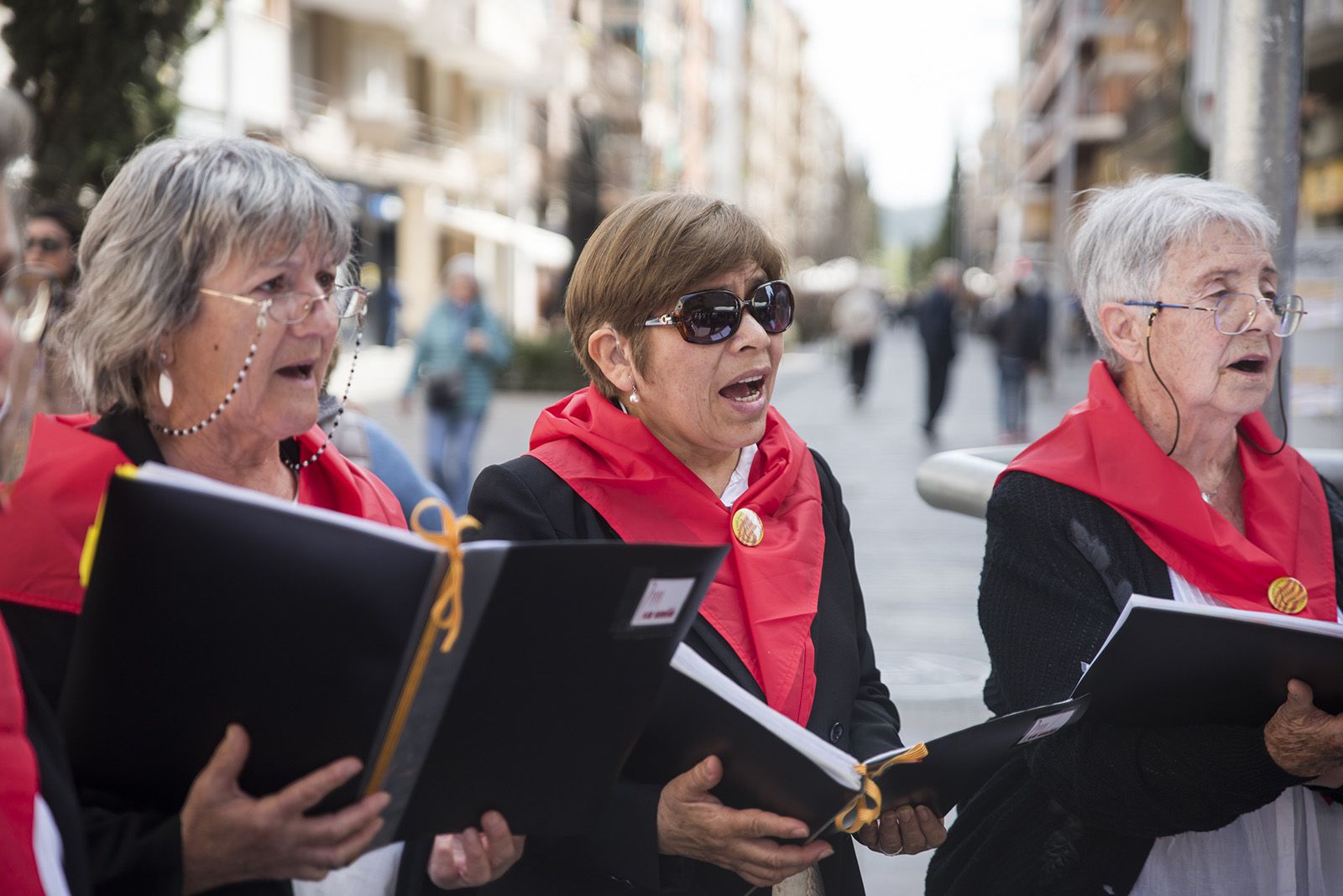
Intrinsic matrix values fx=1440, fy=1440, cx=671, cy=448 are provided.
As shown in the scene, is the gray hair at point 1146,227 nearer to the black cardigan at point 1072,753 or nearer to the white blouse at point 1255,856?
the black cardigan at point 1072,753

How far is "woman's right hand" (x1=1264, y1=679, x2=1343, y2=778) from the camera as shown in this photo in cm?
236

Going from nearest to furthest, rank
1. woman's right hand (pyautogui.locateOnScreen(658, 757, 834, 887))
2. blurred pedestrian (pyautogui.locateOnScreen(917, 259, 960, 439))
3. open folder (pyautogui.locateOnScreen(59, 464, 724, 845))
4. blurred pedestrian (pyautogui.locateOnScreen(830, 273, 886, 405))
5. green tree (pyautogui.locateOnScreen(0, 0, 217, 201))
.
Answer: open folder (pyautogui.locateOnScreen(59, 464, 724, 845)) → woman's right hand (pyautogui.locateOnScreen(658, 757, 834, 887)) → green tree (pyautogui.locateOnScreen(0, 0, 217, 201)) → blurred pedestrian (pyautogui.locateOnScreen(917, 259, 960, 439)) → blurred pedestrian (pyautogui.locateOnScreen(830, 273, 886, 405))

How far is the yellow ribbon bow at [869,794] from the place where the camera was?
2161mm

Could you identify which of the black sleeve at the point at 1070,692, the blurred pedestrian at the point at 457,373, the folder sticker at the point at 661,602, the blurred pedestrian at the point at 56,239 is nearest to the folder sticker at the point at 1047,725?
the black sleeve at the point at 1070,692

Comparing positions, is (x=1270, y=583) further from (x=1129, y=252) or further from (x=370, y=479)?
(x=370, y=479)

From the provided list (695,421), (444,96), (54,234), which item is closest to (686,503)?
(695,421)

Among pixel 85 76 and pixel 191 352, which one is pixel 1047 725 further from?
pixel 85 76

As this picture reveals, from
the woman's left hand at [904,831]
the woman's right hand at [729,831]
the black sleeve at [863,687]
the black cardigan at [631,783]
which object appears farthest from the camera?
the black sleeve at [863,687]

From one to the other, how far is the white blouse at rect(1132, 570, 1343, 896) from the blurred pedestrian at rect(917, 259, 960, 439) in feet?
47.2

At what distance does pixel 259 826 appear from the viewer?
68.0 inches

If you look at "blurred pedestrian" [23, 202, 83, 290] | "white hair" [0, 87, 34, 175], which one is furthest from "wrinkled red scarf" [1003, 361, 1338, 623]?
"blurred pedestrian" [23, 202, 83, 290]

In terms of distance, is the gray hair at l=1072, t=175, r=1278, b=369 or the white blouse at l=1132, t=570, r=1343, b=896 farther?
the gray hair at l=1072, t=175, r=1278, b=369

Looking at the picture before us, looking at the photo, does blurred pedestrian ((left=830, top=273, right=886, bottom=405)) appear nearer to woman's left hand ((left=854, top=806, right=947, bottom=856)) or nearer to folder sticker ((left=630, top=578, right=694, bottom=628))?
woman's left hand ((left=854, top=806, right=947, bottom=856))

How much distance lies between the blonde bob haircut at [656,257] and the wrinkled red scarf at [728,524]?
18 cm
